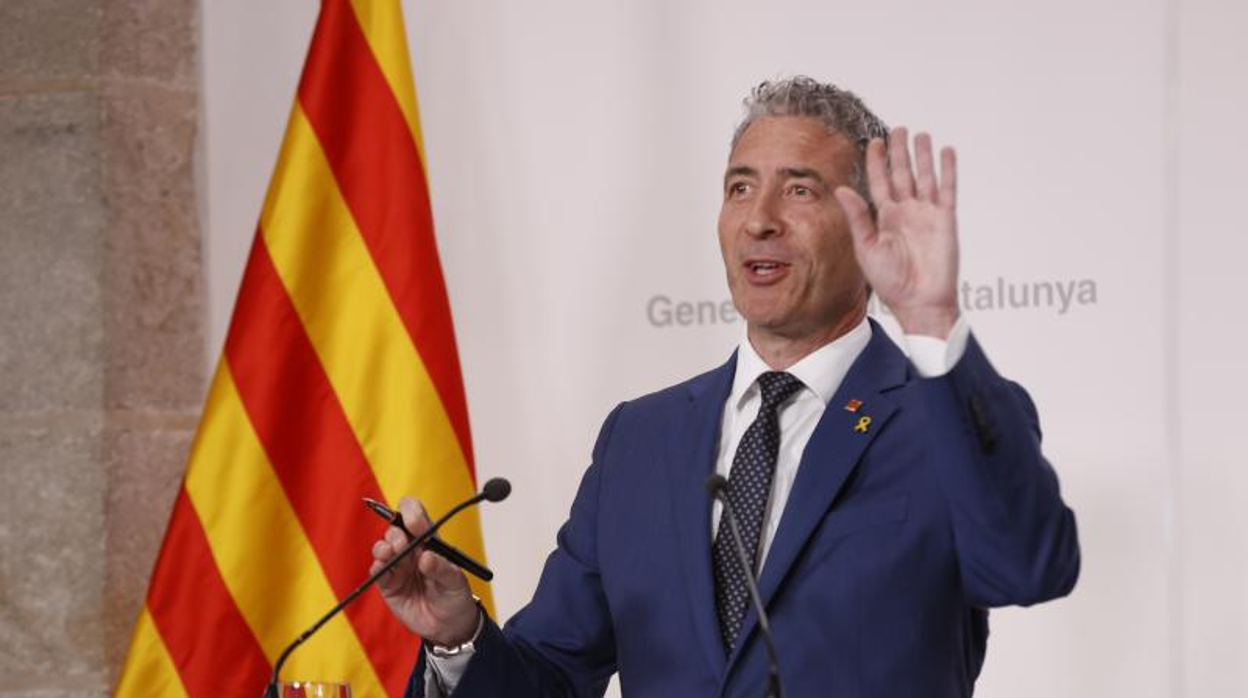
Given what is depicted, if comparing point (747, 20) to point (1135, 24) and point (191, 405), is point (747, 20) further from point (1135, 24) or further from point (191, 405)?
point (191, 405)

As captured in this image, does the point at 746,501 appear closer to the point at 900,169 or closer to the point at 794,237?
the point at 794,237

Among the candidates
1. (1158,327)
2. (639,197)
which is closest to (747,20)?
(639,197)

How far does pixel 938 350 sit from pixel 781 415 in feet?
1.56

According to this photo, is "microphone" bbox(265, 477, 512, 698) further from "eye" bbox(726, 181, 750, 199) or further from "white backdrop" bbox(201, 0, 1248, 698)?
"white backdrop" bbox(201, 0, 1248, 698)

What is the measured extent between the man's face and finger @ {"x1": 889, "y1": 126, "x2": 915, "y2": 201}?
15.5 inches

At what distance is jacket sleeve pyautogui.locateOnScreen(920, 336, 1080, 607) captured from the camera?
5.76 ft

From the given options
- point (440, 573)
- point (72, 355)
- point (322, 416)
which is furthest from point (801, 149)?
point (72, 355)

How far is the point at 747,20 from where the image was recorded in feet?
10.7

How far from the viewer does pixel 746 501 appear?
2127mm

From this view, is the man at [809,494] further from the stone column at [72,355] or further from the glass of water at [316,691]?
the stone column at [72,355]

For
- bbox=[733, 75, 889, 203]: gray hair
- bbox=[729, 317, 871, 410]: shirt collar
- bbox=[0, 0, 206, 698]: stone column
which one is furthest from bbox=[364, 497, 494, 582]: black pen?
bbox=[0, 0, 206, 698]: stone column

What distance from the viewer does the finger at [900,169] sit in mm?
1831

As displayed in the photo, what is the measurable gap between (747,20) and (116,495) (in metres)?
1.67

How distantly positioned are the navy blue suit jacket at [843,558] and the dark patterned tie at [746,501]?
37mm
